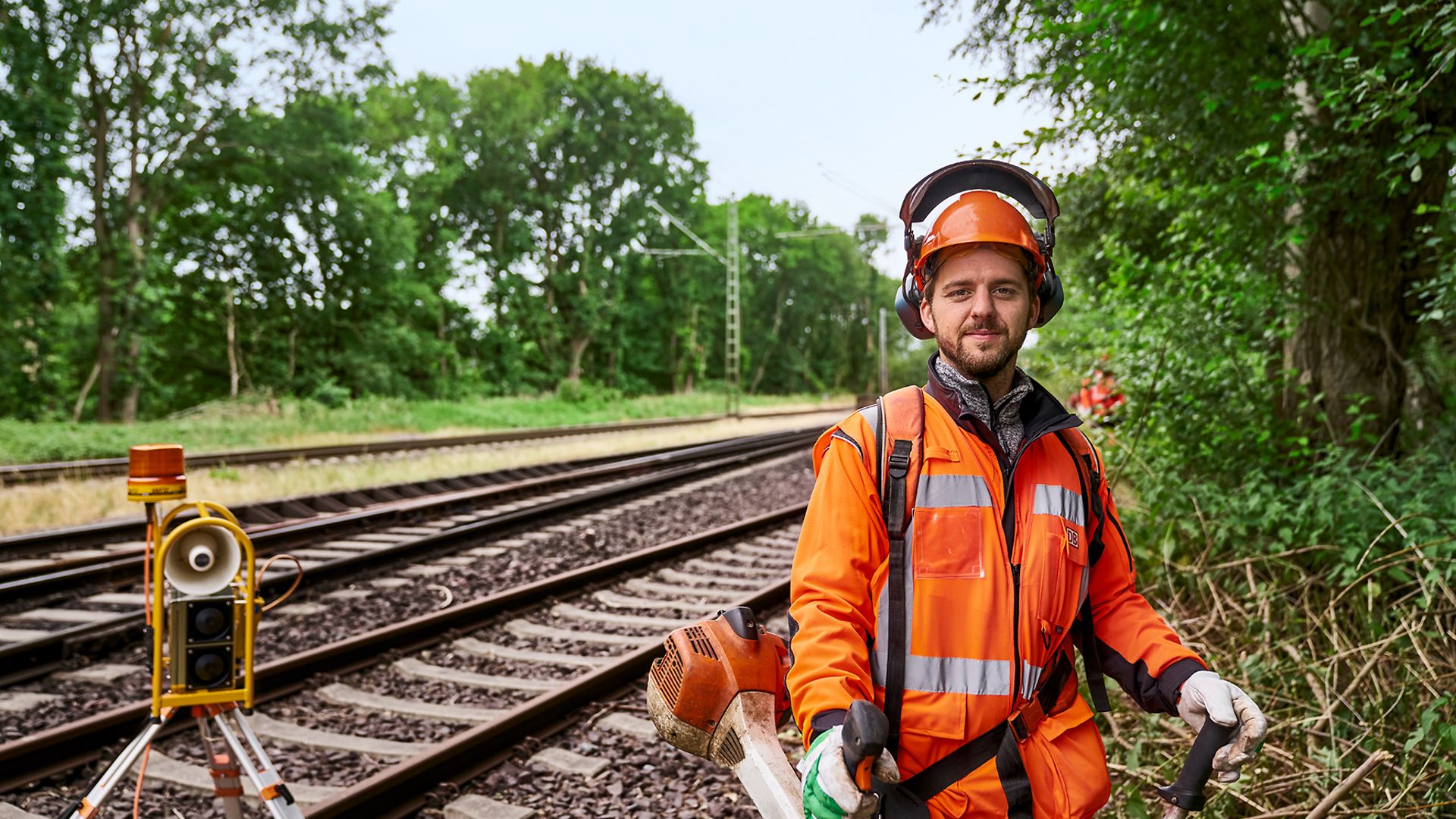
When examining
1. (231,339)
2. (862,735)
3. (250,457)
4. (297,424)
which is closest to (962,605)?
(862,735)

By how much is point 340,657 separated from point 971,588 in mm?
4584

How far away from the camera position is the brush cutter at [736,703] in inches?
67.8

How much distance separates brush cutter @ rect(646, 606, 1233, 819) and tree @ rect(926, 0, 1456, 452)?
4.04 m

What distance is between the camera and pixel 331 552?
765 centimetres

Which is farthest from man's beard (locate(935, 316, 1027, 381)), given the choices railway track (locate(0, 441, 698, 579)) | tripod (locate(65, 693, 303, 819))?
railway track (locate(0, 441, 698, 579))

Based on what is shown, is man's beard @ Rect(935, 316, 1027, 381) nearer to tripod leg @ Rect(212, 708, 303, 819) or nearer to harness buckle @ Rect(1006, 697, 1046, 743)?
harness buckle @ Rect(1006, 697, 1046, 743)

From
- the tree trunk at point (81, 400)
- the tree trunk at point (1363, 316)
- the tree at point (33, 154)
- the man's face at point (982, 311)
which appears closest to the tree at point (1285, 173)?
the tree trunk at point (1363, 316)

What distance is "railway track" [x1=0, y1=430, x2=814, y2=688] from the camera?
17.6 feet

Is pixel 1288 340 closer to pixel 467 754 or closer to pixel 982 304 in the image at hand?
pixel 982 304

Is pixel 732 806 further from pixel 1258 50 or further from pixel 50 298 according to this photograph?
pixel 50 298

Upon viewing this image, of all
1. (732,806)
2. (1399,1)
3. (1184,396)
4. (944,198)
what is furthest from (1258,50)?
(732,806)

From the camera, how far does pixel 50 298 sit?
1956cm

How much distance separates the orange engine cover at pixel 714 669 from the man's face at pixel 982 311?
765mm

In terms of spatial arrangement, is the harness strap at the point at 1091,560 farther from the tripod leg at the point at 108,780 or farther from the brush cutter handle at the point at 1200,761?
the tripod leg at the point at 108,780
